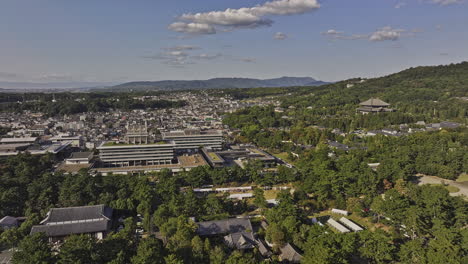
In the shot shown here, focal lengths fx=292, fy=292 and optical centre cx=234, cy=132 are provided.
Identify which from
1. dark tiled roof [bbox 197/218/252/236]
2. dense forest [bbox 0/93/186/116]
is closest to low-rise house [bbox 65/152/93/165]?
dark tiled roof [bbox 197/218/252/236]

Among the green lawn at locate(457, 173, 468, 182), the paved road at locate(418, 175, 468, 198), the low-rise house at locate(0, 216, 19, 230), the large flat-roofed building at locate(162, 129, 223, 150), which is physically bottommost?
the low-rise house at locate(0, 216, 19, 230)

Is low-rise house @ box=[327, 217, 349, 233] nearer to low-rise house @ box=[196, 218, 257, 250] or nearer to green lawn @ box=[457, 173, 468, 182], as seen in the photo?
low-rise house @ box=[196, 218, 257, 250]

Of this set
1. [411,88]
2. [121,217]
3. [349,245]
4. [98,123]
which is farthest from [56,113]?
[411,88]

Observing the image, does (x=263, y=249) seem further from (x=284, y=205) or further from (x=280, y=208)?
(x=284, y=205)

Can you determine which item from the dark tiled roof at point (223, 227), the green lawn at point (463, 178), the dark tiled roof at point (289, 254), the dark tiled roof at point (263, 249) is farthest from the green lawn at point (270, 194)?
the green lawn at point (463, 178)

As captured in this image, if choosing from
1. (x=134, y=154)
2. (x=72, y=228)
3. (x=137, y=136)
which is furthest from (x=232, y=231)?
(x=137, y=136)

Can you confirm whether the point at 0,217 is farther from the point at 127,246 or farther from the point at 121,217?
the point at 127,246

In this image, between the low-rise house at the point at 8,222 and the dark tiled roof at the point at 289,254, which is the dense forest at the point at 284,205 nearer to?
the dark tiled roof at the point at 289,254
